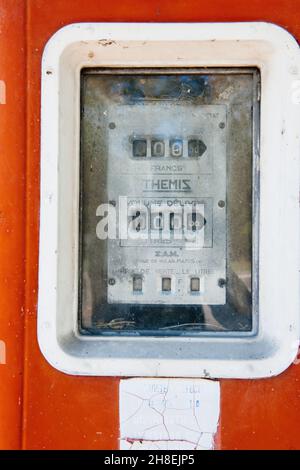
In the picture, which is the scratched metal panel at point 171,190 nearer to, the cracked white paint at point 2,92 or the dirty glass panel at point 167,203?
the dirty glass panel at point 167,203

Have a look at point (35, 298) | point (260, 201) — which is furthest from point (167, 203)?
point (35, 298)

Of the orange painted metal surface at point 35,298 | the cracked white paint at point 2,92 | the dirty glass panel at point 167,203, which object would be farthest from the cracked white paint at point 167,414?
the cracked white paint at point 2,92

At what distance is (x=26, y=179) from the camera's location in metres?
1.40

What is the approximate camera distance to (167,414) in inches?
56.3

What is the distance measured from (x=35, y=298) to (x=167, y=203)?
1.19ft

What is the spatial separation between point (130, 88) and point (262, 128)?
0.31 m

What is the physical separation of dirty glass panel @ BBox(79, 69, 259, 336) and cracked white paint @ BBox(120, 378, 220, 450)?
0.13 metres

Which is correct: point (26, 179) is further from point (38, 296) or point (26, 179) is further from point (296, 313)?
point (296, 313)

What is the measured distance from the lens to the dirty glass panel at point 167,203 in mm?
1485

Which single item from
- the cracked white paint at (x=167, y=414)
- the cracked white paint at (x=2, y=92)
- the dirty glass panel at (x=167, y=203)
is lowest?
the cracked white paint at (x=167, y=414)

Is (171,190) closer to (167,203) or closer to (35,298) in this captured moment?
(167,203)

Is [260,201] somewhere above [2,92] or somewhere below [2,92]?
below

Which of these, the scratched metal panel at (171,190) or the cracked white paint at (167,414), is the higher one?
the scratched metal panel at (171,190)

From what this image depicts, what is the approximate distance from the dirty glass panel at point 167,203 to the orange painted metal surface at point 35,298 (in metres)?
0.14
